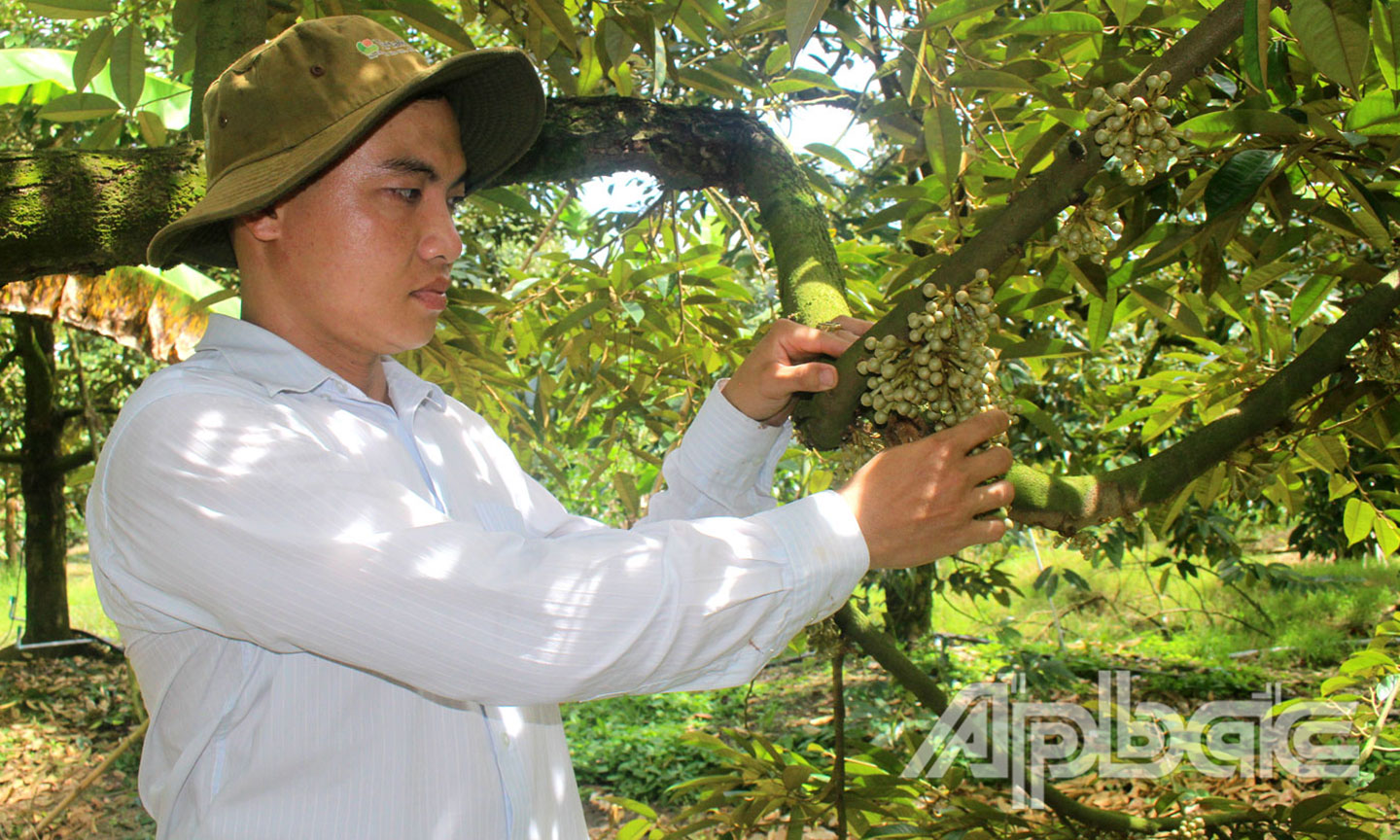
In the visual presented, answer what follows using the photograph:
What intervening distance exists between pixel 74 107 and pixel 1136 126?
1.70 meters

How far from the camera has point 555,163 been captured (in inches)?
69.4

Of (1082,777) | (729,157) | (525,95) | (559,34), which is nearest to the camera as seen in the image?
(525,95)

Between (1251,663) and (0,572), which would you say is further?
(0,572)

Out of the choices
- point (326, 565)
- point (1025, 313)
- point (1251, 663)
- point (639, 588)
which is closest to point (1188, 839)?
point (1025, 313)

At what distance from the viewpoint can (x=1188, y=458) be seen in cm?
123

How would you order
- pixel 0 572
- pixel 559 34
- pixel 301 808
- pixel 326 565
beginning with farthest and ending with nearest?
pixel 0 572, pixel 559 34, pixel 301 808, pixel 326 565

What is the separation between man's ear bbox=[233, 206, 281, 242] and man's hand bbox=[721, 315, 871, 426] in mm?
599

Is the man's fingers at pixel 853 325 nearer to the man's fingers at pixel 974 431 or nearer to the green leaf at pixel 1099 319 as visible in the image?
the man's fingers at pixel 974 431

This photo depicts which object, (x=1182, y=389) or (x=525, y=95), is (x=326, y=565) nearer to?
(x=525, y=95)

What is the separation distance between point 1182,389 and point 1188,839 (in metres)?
0.78

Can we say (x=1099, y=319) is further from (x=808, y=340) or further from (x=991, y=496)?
(x=991, y=496)

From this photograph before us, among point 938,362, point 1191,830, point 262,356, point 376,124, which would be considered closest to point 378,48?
point 376,124

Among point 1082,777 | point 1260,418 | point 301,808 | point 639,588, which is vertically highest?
point 1260,418

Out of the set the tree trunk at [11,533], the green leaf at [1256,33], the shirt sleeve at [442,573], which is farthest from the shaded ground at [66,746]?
the green leaf at [1256,33]
